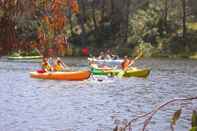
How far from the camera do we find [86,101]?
23344 millimetres

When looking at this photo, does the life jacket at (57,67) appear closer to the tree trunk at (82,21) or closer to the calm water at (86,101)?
the calm water at (86,101)

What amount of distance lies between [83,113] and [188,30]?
42.2 meters

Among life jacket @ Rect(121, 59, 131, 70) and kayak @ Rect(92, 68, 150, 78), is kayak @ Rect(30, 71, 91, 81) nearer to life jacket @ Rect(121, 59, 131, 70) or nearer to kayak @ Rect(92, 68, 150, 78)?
kayak @ Rect(92, 68, 150, 78)

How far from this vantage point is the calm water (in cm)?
1742

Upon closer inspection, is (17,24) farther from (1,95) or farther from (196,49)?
(196,49)

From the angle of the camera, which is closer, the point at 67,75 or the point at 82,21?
the point at 67,75

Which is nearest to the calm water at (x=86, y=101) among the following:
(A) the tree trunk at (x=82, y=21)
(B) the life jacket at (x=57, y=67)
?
(B) the life jacket at (x=57, y=67)

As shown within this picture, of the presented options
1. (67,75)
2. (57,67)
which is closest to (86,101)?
(67,75)

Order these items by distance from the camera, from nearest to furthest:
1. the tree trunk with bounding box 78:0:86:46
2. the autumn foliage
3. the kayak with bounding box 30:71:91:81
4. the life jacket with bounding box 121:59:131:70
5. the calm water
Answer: the autumn foliage < the calm water < the kayak with bounding box 30:71:91:81 < the life jacket with bounding box 121:59:131:70 < the tree trunk with bounding box 78:0:86:46

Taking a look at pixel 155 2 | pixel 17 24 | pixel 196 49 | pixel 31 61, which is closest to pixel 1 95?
pixel 17 24

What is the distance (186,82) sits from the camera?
3116 centimetres

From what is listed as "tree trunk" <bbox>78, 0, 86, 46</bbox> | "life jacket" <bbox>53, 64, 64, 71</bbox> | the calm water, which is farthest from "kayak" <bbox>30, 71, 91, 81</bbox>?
"tree trunk" <bbox>78, 0, 86, 46</bbox>

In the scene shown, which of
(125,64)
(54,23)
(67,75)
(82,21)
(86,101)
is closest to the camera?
(54,23)

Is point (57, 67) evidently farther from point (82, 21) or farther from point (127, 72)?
point (82, 21)
